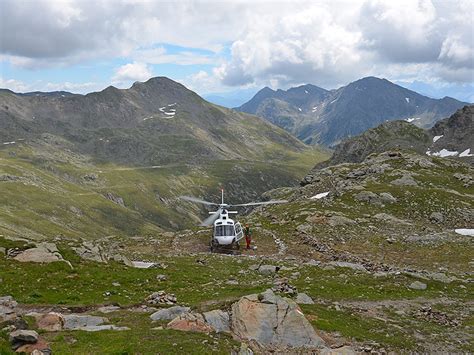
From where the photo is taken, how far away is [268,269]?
140ft

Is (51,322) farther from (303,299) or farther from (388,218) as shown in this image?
(388,218)

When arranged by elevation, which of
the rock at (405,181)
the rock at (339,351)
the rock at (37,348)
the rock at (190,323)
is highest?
the rock at (405,181)

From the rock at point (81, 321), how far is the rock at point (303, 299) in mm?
13682

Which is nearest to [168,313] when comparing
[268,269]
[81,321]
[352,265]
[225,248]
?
[81,321]

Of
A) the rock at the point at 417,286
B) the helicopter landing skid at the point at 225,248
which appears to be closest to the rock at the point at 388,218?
the helicopter landing skid at the point at 225,248

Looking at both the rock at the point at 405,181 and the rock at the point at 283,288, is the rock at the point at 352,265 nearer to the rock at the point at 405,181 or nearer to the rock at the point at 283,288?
the rock at the point at 283,288

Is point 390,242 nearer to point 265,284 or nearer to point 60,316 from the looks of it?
point 265,284

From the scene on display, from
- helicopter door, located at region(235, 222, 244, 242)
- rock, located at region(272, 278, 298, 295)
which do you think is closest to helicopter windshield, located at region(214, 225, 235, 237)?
helicopter door, located at region(235, 222, 244, 242)

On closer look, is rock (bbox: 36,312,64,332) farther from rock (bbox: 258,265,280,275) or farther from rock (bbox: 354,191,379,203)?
rock (bbox: 354,191,379,203)

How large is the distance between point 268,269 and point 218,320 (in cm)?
1754

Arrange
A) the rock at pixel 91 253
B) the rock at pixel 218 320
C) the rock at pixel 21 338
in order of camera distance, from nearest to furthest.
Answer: the rock at pixel 21 338
the rock at pixel 218 320
the rock at pixel 91 253

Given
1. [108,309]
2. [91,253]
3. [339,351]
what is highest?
[91,253]

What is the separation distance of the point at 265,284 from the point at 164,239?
33212mm

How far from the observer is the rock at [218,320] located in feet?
82.5
